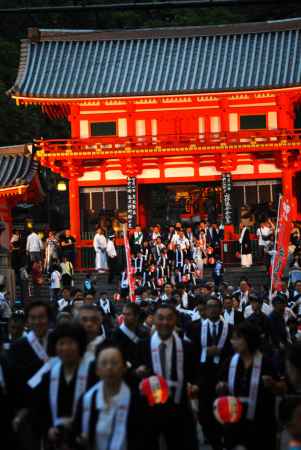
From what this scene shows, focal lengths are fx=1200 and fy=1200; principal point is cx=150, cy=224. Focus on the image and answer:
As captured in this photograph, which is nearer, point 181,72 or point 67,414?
point 67,414

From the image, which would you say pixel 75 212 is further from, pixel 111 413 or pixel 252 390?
pixel 111 413

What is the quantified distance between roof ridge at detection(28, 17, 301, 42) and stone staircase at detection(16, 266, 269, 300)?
929cm

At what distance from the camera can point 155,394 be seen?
8.80m

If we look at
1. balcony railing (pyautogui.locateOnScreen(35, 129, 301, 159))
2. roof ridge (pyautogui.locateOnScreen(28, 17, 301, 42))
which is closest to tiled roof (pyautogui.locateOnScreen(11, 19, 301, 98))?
roof ridge (pyautogui.locateOnScreen(28, 17, 301, 42))

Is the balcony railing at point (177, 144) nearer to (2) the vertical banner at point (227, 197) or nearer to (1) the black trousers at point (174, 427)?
(2) the vertical banner at point (227, 197)

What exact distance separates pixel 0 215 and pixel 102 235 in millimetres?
4800

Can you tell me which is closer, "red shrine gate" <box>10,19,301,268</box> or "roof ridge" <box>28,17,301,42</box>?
"red shrine gate" <box>10,19,301,268</box>

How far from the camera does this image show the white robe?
98.4 ft

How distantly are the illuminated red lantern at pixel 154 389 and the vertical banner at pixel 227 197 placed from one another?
79.6 feet

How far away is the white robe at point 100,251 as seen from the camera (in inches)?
1180

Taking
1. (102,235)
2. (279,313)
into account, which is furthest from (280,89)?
(279,313)

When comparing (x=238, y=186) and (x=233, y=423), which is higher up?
(x=238, y=186)

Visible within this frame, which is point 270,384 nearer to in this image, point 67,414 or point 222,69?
point 67,414

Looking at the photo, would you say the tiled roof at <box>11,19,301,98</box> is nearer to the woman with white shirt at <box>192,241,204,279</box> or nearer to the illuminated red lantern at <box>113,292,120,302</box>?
the woman with white shirt at <box>192,241,204,279</box>
